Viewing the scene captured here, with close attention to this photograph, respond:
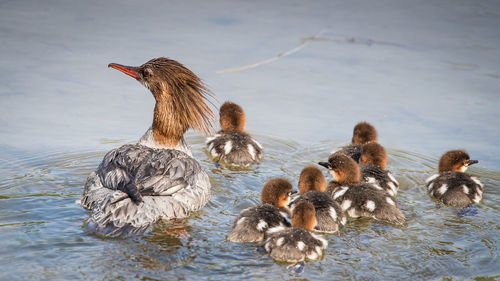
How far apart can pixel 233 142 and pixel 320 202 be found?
5.69 ft

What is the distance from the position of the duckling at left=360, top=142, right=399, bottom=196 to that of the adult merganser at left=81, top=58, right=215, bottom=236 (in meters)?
1.57

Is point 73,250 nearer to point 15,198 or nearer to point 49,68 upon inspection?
point 15,198

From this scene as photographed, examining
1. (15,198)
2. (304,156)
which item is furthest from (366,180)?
(15,198)

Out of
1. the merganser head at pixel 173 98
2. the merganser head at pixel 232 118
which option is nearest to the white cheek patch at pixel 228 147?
the merganser head at pixel 232 118

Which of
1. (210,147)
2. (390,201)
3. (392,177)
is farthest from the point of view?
(210,147)

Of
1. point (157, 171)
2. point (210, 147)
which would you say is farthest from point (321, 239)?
point (210, 147)

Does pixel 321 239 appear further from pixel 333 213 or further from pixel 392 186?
pixel 392 186

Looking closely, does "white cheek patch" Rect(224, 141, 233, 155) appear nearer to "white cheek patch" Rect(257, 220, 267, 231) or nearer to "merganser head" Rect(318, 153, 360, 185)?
"merganser head" Rect(318, 153, 360, 185)

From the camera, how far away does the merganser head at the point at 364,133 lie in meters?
6.74

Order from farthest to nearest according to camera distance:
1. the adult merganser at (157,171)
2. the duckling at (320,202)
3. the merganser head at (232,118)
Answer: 1. the merganser head at (232,118)
2. the duckling at (320,202)
3. the adult merganser at (157,171)

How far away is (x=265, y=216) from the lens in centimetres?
485

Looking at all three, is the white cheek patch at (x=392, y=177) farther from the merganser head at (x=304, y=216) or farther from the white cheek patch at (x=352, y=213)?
the merganser head at (x=304, y=216)

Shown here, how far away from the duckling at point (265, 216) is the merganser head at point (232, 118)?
5.97ft

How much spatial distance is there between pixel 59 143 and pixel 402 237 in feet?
12.2
